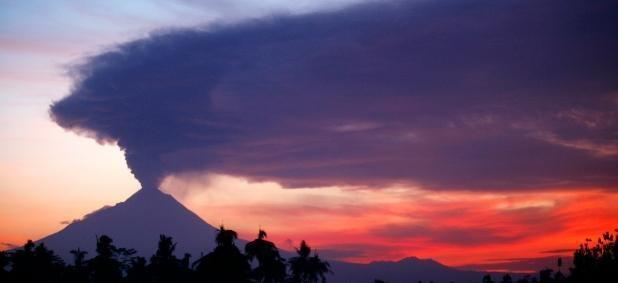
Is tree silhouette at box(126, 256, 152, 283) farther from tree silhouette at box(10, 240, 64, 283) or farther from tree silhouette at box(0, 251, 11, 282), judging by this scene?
tree silhouette at box(0, 251, 11, 282)

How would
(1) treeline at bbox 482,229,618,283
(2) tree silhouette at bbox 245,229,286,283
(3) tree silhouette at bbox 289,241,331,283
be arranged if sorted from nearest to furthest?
(1) treeline at bbox 482,229,618,283 → (2) tree silhouette at bbox 245,229,286,283 → (3) tree silhouette at bbox 289,241,331,283

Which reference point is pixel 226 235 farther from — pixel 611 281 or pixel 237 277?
pixel 611 281

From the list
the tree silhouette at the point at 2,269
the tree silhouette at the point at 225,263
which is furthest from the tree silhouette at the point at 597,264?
the tree silhouette at the point at 2,269

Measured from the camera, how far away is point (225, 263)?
194 feet

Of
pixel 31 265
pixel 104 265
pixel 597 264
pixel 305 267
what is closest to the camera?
pixel 597 264

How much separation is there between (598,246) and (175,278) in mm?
41059

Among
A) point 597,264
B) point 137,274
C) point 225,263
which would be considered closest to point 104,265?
point 225,263

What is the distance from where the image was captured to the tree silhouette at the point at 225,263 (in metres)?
59.1

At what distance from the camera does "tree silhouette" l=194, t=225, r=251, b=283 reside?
194 feet

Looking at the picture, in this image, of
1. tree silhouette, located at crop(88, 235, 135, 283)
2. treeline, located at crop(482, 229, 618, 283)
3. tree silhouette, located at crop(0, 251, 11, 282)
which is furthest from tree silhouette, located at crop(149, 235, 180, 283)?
treeline, located at crop(482, 229, 618, 283)

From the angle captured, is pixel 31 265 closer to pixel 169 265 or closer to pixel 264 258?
pixel 169 265

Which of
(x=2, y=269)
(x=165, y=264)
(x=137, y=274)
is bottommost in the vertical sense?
(x=2, y=269)

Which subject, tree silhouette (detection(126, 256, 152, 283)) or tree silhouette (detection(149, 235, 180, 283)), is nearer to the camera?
tree silhouette (detection(149, 235, 180, 283))

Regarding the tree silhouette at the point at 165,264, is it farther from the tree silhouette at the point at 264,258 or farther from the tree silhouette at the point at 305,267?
the tree silhouette at the point at 305,267
